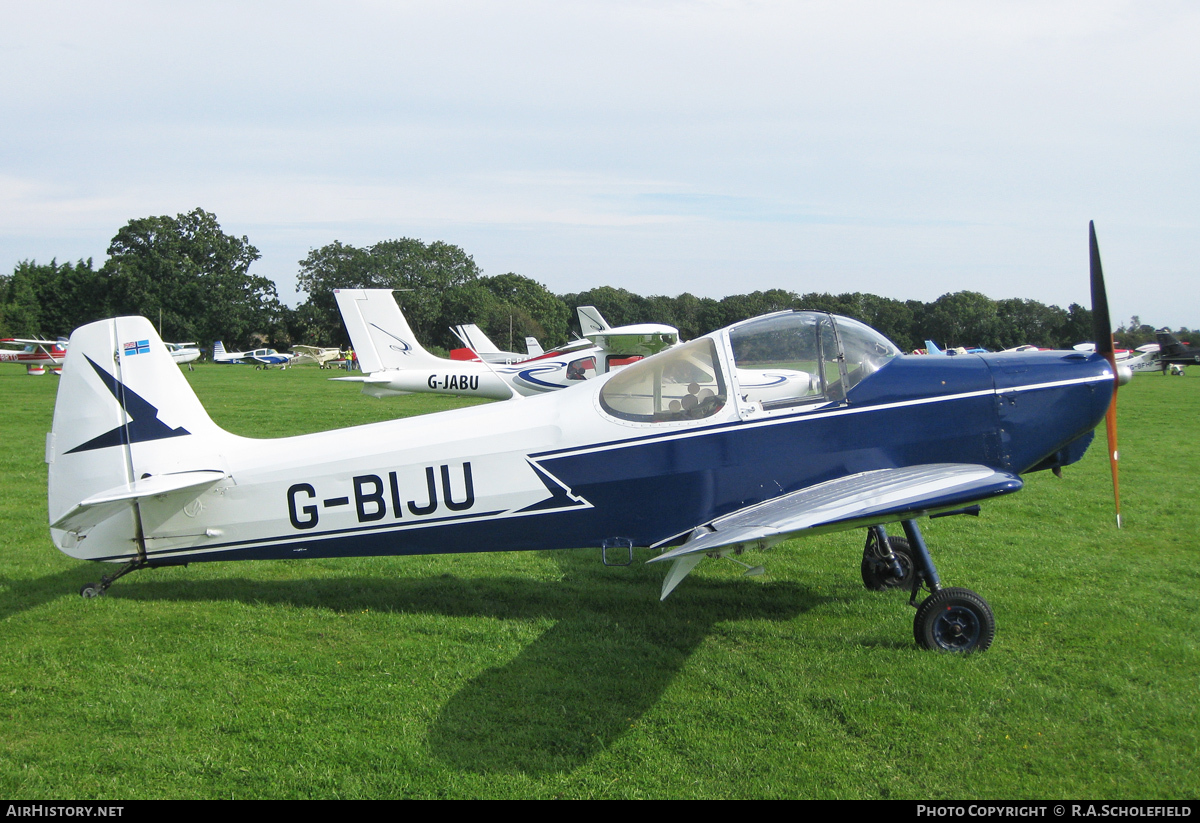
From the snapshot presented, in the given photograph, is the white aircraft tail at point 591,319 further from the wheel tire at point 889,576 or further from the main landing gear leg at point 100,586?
the main landing gear leg at point 100,586

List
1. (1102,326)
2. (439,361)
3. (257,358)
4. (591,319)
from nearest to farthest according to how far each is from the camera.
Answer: (1102,326)
(439,361)
(591,319)
(257,358)

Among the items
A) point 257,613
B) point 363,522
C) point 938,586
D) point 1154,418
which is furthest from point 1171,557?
point 1154,418

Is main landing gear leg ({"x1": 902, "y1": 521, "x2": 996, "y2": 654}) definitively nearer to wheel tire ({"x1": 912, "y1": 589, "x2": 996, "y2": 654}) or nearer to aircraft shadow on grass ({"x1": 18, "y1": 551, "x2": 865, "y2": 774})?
wheel tire ({"x1": 912, "y1": 589, "x2": 996, "y2": 654})

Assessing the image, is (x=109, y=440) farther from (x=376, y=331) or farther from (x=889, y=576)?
(x=376, y=331)

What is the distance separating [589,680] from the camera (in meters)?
4.36

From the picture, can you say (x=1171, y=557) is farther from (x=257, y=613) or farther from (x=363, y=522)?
(x=257, y=613)

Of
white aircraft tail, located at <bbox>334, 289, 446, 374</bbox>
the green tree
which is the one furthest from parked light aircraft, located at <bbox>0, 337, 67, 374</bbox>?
the green tree

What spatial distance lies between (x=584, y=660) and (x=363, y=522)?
1653 millimetres

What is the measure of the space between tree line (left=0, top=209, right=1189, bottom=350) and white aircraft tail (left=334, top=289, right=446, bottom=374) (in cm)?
4676

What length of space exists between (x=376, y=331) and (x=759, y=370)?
16.5 m

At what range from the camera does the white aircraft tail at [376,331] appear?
1956 centimetres

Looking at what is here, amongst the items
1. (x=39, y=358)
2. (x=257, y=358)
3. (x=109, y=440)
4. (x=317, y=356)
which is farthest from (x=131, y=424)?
(x=317, y=356)

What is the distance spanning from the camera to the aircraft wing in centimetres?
355
